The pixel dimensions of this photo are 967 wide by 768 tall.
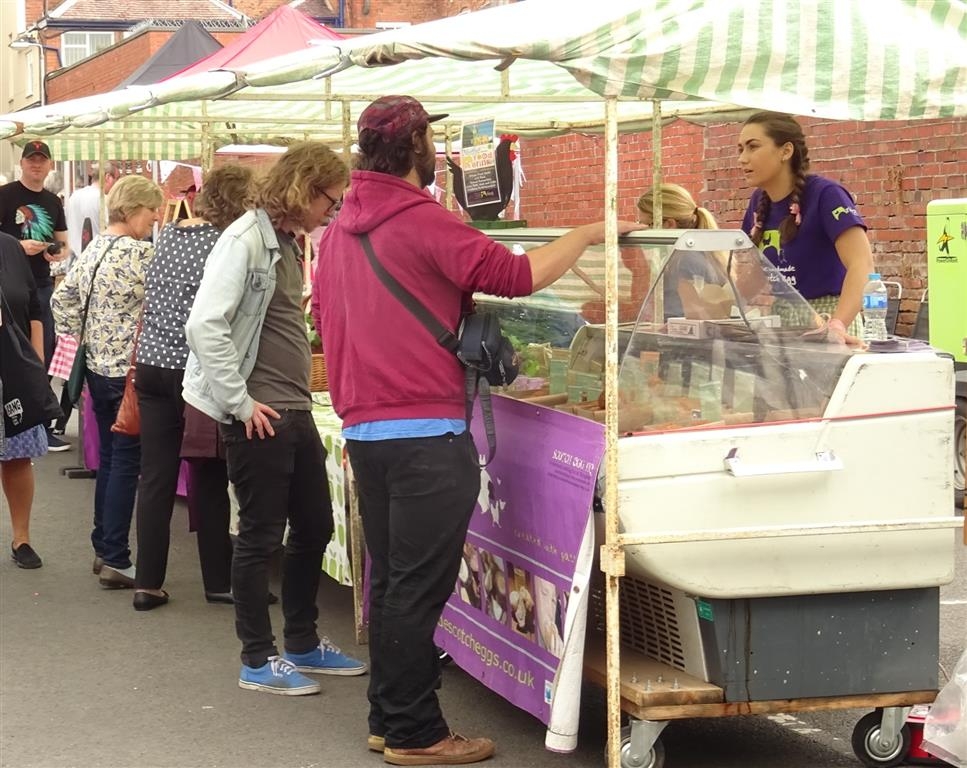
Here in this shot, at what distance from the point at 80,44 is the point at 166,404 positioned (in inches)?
1412

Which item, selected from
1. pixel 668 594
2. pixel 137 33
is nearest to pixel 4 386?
pixel 668 594

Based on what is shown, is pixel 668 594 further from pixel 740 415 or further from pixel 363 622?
pixel 363 622

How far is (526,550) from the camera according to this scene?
4.55 metres

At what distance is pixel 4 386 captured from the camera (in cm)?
700

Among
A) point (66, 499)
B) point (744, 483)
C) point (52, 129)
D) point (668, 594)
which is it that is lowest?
point (66, 499)

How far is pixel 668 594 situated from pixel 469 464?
685 mm

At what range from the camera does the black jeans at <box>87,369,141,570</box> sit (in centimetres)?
699

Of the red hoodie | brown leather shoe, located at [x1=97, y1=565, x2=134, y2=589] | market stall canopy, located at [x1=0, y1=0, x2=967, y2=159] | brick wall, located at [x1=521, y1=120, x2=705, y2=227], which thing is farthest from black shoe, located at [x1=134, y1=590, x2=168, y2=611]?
brick wall, located at [x1=521, y1=120, x2=705, y2=227]

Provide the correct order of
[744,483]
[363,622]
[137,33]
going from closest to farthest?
[744,483] < [363,622] < [137,33]

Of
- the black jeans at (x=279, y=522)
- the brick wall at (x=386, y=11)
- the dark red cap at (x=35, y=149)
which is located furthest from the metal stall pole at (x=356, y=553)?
the brick wall at (x=386, y=11)

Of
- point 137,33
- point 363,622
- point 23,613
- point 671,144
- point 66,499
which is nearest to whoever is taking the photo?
point 363,622

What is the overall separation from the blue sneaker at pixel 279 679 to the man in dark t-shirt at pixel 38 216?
6309mm

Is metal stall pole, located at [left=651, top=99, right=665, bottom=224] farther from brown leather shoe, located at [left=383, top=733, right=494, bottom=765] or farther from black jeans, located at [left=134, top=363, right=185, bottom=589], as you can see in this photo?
brown leather shoe, located at [left=383, top=733, right=494, bottom=765]

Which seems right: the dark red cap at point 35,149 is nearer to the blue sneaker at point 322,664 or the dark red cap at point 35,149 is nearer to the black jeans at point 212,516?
the black jeans at point 212,516
